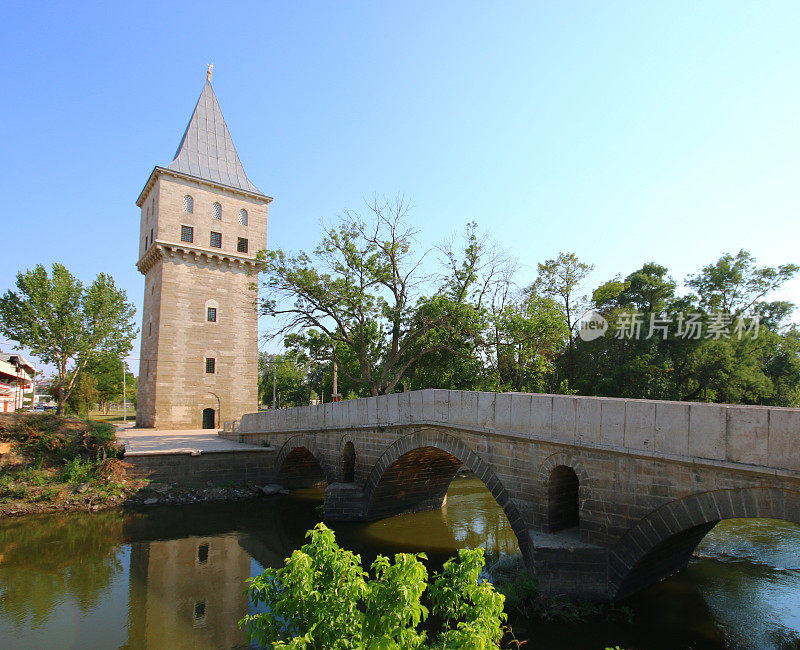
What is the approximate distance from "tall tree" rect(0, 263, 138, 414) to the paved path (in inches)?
331

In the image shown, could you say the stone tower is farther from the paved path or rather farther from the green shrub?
the green shrub

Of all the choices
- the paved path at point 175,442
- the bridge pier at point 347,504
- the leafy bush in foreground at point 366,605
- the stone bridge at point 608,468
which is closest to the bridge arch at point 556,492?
the stone bridge at point 608,468

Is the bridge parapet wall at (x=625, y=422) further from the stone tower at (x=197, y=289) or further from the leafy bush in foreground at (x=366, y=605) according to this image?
the stone tower at (x=197, y=289)

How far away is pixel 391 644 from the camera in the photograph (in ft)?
10.5

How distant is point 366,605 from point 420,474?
10477mm

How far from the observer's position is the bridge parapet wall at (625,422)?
230 inches

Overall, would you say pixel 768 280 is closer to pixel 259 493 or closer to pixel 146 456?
pixel 259 493

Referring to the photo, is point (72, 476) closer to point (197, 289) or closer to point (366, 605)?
point (197, 289)

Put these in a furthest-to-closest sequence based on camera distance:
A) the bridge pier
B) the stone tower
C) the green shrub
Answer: the stone tower
the green shrub
the bridge pier

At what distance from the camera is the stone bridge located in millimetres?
6020

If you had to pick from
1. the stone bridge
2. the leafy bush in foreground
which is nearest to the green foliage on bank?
the stone bridge

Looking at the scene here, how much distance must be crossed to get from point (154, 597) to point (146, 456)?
9.21m

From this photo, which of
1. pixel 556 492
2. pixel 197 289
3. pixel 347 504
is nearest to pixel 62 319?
pixel 197 289

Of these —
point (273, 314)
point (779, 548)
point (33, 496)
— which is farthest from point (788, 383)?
point (33, 496)
